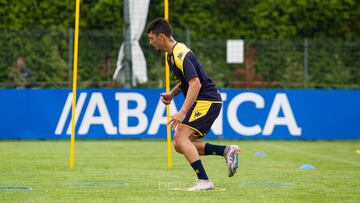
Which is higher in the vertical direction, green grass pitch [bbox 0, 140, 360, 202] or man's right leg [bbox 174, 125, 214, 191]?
man's right leg [bbox 174, 125, 214, 191]

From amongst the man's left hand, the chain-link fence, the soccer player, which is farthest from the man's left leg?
the chain-link fence

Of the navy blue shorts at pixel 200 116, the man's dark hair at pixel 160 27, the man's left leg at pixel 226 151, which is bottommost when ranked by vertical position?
the man's left leg at pixel 226 151

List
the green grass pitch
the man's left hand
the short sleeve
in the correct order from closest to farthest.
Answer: the green grass pitch, the man's left hand, the short sleeve

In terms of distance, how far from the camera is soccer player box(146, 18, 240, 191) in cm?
965

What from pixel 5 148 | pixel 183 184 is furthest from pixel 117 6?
pixel 183 184

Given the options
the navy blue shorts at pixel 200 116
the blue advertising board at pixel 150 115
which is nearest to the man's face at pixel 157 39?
the navy blue shorts at pixel 200 116

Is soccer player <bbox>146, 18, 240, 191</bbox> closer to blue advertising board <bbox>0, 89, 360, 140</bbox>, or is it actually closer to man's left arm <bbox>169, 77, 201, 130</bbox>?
man's left arm <bbox>169, 77, 201, 130</bbox>

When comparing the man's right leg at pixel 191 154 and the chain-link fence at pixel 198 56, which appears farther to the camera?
the chain-link fence at pixel 198 56

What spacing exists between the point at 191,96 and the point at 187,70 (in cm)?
29

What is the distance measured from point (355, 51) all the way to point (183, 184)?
1323cm

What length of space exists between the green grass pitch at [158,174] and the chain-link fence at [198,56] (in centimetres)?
397

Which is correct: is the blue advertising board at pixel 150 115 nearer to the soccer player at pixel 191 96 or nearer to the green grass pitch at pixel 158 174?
the green grass pitch at pixel 158 174

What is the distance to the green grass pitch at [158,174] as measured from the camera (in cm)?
927

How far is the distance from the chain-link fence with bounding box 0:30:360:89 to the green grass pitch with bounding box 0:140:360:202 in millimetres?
3967
